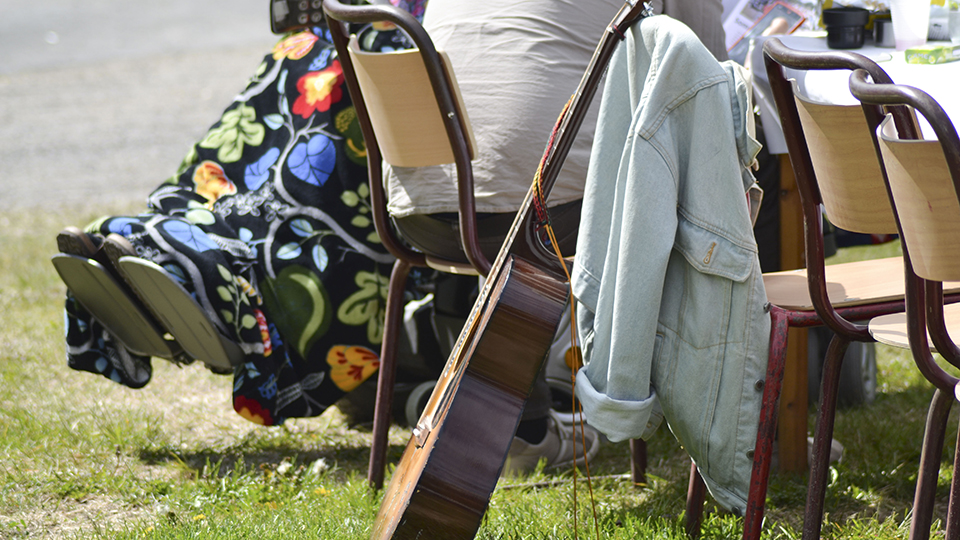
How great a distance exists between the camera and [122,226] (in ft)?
7.88

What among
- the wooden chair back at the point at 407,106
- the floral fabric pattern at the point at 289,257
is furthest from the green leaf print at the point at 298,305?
the wooden chair back at the point at 407,106

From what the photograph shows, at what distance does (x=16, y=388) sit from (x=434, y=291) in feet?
4.47

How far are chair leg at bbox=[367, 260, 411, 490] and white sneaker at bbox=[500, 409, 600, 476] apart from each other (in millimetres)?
340

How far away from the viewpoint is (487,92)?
2180 millimetres

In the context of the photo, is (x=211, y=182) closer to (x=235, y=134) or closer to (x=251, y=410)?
(x=235, y=134)

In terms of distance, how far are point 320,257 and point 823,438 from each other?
137cm

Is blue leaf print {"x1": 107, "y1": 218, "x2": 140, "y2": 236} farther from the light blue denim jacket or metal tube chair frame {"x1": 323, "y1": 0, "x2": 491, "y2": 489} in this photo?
the light blue denim jacket

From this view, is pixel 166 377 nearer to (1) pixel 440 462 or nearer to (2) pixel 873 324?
(1) pixel 440 462

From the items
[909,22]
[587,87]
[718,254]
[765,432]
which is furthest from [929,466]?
[909,22]

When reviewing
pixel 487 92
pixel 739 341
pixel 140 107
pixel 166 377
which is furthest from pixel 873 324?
pixel 140 107

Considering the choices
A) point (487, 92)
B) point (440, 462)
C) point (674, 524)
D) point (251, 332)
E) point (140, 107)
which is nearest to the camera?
point (440, 462)

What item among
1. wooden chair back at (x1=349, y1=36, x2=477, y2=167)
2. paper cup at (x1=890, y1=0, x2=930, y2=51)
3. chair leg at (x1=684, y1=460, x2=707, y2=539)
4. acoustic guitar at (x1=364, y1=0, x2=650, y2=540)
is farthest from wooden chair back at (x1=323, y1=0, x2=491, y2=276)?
paper cup at (x1=890, y1=0, x2=930, y2=51)

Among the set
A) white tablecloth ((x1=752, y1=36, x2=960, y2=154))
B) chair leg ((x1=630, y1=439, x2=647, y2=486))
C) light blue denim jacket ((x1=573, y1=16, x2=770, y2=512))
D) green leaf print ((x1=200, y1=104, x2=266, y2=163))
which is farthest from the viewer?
green leaf print ((x1=200, y1=104, x2=266, y2=163))

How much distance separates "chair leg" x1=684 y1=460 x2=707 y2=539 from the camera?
1.88 metres
